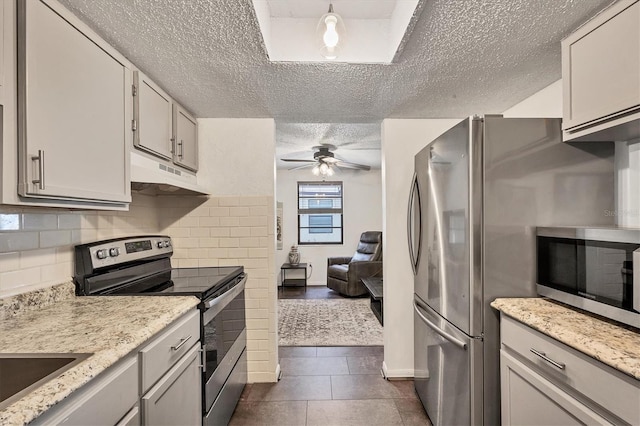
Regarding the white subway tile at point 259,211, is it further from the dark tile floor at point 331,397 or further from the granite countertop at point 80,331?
the dark tile floor at point 331,397

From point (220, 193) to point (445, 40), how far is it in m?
1.90

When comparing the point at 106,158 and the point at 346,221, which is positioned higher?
the point at 106,158

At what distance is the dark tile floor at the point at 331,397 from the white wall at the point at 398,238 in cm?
23

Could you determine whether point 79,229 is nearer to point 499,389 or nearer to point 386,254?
→ point 386,254

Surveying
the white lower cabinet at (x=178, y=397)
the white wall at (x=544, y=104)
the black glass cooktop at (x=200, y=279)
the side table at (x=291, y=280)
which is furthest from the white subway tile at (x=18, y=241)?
the side table at (x=291, y=280)

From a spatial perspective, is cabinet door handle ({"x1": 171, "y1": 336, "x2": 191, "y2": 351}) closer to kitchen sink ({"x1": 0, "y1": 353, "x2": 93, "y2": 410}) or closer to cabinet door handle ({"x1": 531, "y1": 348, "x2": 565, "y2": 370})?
kitchen sink ({"x1": 0, "y1": 353, "x2": 93, "y2": 410})

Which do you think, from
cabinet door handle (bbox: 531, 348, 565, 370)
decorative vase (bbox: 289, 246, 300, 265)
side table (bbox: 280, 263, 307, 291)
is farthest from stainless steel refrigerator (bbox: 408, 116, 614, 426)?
decorative vase (bbox: 289, 246, 300, 265)

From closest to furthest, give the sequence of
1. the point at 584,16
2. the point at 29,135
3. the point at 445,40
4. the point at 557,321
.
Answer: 1. the point at 29,135
2. the point at 557,321
3. the point at 584,16
4. the point at 445,40

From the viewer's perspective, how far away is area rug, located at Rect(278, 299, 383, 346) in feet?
10.8

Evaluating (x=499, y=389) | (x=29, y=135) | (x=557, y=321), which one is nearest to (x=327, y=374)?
(x=499, y=389)

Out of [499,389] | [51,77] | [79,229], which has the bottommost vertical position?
→ [499,389]

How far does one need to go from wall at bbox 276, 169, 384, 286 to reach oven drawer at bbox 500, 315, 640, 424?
4871 millimetres

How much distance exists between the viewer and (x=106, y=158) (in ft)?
4.53

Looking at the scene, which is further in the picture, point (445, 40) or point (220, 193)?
point (220, 193)
